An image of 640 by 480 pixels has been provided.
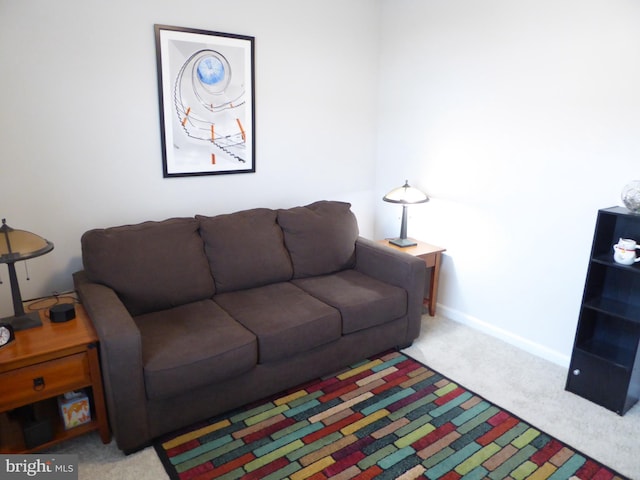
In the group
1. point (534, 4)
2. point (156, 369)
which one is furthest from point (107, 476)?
point (534, 4)

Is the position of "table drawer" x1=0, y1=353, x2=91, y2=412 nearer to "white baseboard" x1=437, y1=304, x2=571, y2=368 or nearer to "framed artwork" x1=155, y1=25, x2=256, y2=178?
"framed artwork" x1=155, y1=25, x2=256, y2=178

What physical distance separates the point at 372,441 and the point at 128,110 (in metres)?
2.32

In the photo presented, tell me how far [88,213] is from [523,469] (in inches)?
106

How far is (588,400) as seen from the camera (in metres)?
2.51

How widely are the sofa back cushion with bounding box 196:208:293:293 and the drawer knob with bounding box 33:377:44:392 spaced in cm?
105

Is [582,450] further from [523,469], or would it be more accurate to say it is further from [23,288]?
[23,288]

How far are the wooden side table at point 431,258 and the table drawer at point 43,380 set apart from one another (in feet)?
7.19

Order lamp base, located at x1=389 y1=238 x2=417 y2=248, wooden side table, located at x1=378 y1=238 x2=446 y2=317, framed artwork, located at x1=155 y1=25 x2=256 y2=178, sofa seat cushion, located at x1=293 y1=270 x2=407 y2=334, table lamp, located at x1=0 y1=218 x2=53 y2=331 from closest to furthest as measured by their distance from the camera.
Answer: table lamp, located at x1=0 y1=218 x2=53 y2=331
sofa seat cushion, located at x1=293 y1=270 x2=407 y2=334
framed artwork, located at x1=155 y1=25 x2=256 y2=178
wooden side table, located at x1=378 y1=238 x2=446 y2=317
lamp base, located at x1=389 y1=238 x2=417 y2=248

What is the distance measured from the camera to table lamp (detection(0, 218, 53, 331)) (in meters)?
1.96

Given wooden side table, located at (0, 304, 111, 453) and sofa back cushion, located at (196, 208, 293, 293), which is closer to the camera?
wooden side table, located at (0, 304, 111, 453)

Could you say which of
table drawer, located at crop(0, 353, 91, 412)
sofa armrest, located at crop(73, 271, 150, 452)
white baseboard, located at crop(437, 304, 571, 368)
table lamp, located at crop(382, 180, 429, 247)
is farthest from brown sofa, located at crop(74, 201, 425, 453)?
white baseboard, located at crop(437, 304, 571, 368)

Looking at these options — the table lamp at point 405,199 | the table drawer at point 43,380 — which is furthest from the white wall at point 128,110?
the table drawer at point 43,380

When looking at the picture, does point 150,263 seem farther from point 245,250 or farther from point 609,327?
point 609,327

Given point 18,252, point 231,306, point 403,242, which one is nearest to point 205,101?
point 231,306
